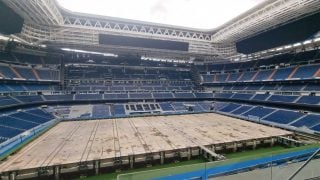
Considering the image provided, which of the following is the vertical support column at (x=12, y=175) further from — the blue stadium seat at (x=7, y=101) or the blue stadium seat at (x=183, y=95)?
the blue stadium seat at (x=183, y=95)

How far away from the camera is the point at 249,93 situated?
43188 mm

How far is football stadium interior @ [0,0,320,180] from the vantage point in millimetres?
15141

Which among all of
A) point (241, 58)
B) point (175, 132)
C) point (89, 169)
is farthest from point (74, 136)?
point (241, 58)

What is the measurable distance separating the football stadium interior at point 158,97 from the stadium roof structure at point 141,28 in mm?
207

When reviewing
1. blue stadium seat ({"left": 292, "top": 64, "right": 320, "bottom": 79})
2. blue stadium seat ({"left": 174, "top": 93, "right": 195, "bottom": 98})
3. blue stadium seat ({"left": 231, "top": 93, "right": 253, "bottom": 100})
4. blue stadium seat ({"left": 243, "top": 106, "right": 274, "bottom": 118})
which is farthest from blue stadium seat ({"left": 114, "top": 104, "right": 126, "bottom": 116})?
blue stadium seat ({"left": 292, "top": 64, "right": 320, "bottom": 79})

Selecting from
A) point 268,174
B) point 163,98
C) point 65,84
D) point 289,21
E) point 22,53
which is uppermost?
point 289,21

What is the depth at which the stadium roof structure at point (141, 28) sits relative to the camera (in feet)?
93.0

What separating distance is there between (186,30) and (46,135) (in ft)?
109

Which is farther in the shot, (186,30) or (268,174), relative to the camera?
(186,30)

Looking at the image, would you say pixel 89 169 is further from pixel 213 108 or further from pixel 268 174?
pixel 213 108

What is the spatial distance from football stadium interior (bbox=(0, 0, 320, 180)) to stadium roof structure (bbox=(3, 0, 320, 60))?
0.68ft

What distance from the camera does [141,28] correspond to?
40.1 metres

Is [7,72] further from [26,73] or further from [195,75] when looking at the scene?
[195,75]

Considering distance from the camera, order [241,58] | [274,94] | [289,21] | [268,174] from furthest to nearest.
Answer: [241,58], [274,94], [289,21], [268,174]
